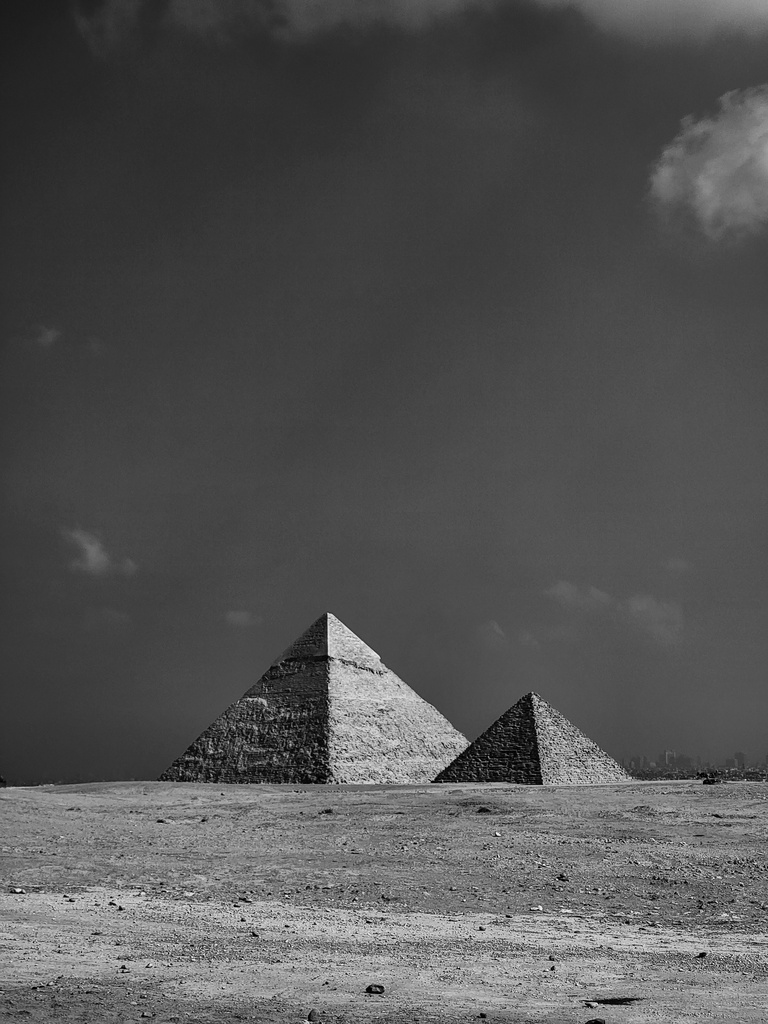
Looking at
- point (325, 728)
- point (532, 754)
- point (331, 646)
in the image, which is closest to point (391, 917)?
point (532, 754)

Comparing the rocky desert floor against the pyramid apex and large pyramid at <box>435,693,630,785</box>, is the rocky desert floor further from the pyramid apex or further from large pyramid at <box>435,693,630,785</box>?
the pyramid apex

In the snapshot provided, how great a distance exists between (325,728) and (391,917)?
39.9 metres

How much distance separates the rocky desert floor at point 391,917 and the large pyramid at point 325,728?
26.9 metres

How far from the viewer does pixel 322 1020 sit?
6.46m

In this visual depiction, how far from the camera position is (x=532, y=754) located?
149 ft

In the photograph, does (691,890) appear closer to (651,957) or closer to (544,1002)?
(651,957)

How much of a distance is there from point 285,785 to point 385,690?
11.3m

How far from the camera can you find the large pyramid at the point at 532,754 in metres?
45.0

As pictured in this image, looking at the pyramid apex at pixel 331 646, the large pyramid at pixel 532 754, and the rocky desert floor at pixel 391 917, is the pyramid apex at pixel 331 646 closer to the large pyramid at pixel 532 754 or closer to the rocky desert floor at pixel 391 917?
the large pyramid at pixel 532 754

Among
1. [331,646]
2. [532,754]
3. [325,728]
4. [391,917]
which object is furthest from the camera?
[331,646]

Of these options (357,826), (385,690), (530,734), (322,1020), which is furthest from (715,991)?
(385,690)

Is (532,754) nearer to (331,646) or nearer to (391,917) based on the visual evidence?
(331,646)

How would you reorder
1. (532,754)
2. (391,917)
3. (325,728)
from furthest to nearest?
(325,728) < (532,754) < (391,917)

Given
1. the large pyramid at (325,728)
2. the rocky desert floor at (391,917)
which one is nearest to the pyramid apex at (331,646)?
the large pyramid at (325,728)
